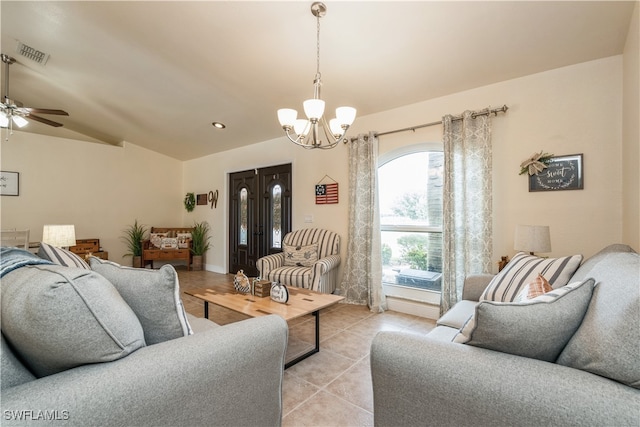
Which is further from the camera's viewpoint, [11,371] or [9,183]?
[9,183]

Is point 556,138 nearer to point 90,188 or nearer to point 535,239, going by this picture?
point 535,239

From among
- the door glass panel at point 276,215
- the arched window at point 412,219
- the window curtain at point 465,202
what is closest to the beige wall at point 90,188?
the door glass panel at point 276,215

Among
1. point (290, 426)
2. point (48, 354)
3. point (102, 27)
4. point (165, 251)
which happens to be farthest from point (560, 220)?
point (165, 251)

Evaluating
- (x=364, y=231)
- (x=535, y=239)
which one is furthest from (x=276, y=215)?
(x=535, y=239)

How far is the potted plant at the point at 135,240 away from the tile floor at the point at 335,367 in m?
3.06

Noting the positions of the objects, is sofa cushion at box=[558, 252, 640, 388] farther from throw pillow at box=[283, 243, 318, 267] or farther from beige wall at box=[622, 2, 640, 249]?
throw pillow at box=[283, 243, 318, 267]

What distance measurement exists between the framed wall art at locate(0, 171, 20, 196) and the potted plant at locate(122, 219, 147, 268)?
177 centimetres

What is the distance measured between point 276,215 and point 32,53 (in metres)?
3.77

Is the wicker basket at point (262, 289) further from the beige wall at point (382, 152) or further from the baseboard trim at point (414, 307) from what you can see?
the baseboard trim at point (414, 307)

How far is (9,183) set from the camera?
474 centimetres

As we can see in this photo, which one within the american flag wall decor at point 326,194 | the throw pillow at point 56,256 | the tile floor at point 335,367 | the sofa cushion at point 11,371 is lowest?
the tile floor at point 335,367

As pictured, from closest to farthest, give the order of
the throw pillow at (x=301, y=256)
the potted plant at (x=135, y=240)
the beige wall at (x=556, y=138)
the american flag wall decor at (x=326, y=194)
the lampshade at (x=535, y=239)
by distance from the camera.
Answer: the lampshade at (x=535, y=239)
the beige wall at (x=556, y=138)
the throw pillow at (x=301, y=256)
the american flag wall decor at (x=326, y=194)
the potted plant at (x=135, y=240)

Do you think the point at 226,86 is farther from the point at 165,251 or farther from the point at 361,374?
the point at 165,251

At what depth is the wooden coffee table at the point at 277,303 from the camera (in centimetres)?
216
